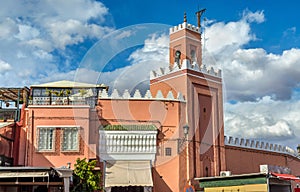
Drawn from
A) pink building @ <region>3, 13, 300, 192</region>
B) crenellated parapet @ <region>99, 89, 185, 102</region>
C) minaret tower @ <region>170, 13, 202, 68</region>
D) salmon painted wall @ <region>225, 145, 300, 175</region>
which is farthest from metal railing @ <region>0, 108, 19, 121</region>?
salmon painted wall @ <region>225, 145, 300, 175</region>

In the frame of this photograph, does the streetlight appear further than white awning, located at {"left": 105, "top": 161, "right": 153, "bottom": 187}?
Yes

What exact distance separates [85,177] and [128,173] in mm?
2408

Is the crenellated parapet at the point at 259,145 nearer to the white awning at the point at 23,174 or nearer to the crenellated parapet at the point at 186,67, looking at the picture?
the crenellated parapet at the point at 186,67

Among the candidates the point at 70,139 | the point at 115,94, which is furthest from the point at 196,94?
the point at 70,139

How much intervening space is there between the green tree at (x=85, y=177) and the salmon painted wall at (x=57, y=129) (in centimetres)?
80

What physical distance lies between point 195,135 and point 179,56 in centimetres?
487

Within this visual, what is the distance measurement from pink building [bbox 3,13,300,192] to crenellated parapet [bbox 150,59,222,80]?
5 cm

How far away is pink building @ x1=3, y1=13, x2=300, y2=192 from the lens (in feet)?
68.8

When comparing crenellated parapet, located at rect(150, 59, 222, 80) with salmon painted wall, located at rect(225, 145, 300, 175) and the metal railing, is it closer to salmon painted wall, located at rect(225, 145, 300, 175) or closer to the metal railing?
salmon painted wall, located at rect(225, 145, 300, 175)

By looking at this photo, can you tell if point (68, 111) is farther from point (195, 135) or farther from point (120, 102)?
point (195, 135)

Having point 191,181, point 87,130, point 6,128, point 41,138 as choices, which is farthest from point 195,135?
point 6,128

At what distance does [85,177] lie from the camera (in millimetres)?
19688

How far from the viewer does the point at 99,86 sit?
27406mm

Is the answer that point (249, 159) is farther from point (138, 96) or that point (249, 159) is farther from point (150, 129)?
point (138, 96)
